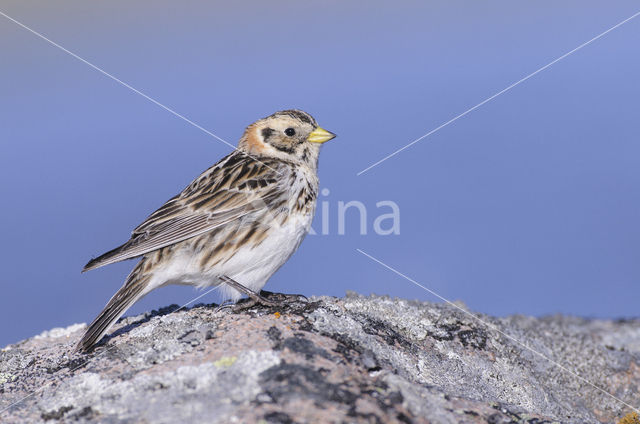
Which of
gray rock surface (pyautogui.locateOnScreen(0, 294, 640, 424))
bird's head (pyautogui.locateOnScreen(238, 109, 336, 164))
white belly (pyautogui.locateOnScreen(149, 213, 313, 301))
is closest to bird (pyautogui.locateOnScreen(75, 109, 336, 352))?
white belly (pyautogui.locateOnScreen(149, 213, 313, 301))

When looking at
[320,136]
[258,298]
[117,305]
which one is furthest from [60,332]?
[320,136]

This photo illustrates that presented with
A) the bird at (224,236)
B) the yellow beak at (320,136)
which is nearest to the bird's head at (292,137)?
the yellow beak at (320,136)

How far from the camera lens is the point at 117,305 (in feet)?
20.6

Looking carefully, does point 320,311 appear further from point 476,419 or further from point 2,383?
point 2,383

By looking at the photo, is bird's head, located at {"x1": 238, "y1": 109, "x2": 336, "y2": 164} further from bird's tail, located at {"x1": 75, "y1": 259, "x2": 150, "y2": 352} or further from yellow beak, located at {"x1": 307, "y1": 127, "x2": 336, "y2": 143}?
bird's tail, located at {"x1": 75, "y1": 259, "x2": 150, "y2": 352}

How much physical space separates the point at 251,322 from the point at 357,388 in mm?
1412

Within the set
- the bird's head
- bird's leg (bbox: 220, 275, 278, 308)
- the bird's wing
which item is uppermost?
the bird's head

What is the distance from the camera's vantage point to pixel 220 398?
13.3ft

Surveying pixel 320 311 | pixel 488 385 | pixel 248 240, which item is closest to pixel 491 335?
pixel 488 385

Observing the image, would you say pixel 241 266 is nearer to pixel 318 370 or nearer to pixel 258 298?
pixel 258 298

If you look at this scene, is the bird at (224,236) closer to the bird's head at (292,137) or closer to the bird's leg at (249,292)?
the bird's leg at (249,292)

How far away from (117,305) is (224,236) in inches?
47.1

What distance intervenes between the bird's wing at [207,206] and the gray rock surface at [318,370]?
72 centimetres

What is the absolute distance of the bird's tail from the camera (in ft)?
19.1
